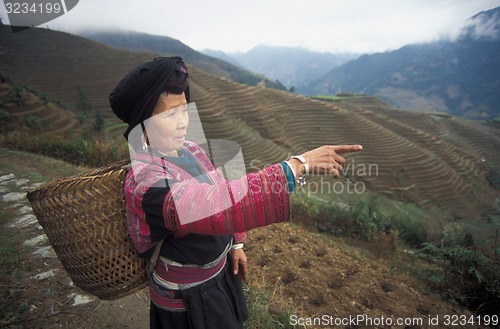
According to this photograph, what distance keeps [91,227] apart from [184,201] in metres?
0.42

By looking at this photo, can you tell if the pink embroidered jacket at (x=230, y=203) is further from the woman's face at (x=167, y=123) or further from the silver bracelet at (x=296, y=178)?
the woman's face at (x=167, y=123)

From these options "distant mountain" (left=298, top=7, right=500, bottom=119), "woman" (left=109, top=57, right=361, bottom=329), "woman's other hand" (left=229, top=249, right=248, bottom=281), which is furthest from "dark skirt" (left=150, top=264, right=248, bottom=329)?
"distant mountain" (left=298, top=7, right=500, bottom=119)

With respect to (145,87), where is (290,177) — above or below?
below

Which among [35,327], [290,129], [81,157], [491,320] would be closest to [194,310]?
[35,327]

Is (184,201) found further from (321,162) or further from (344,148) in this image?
(344,148)

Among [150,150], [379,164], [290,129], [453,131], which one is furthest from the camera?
[453,131]

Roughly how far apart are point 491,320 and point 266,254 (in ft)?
8.98

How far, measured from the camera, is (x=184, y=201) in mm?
724

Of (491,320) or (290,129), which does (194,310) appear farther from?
(290,129)

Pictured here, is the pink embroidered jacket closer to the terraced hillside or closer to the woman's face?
the woman's face

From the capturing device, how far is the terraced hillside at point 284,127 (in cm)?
2528

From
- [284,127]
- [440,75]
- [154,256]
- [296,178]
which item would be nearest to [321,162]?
[296,178]

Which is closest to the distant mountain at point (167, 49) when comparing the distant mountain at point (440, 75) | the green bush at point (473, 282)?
the distant mountain at point (440, 75)

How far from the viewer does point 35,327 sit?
174 cm
